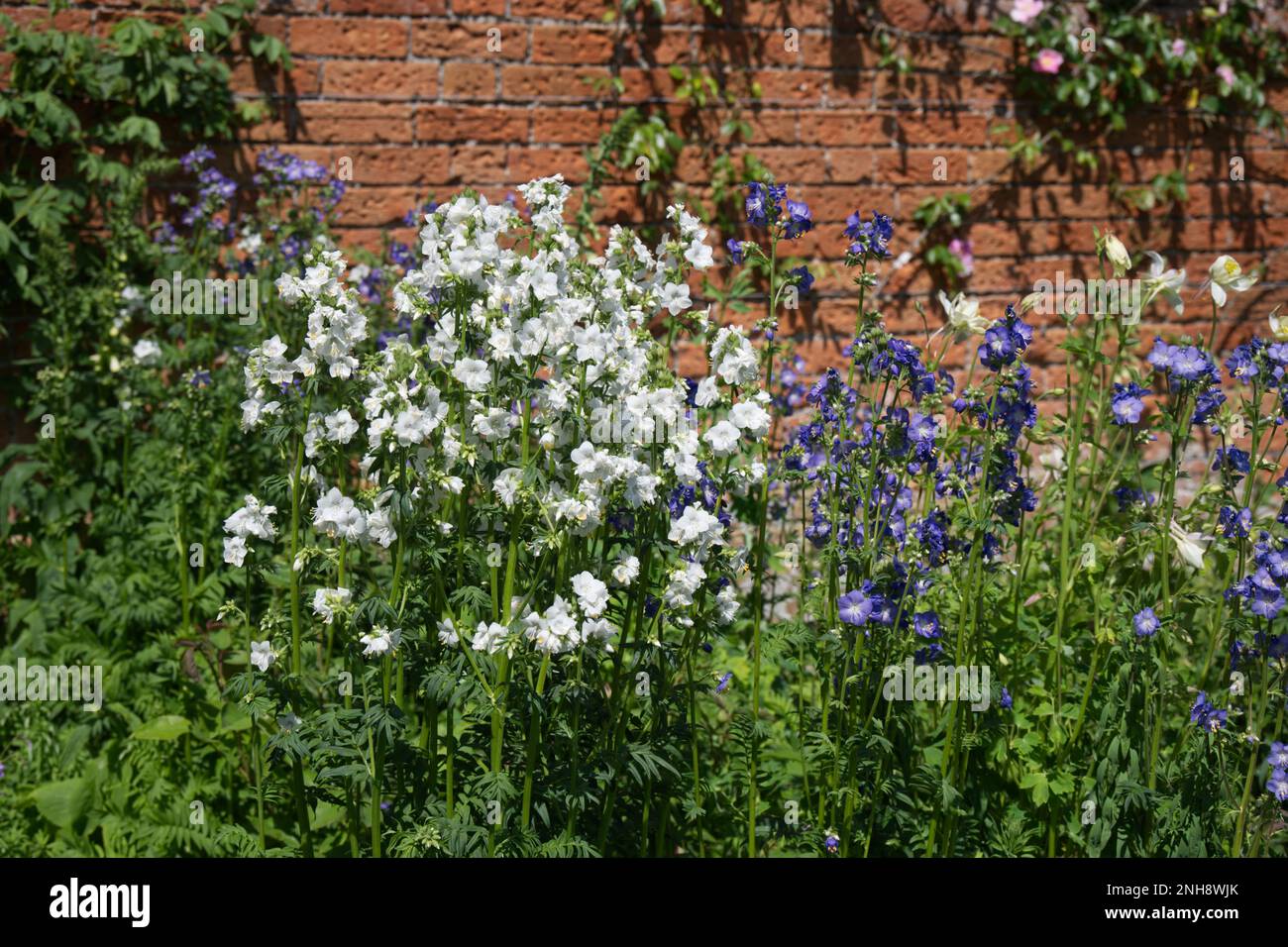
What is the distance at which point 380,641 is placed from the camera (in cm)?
209

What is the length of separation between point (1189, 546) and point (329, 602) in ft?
5.21

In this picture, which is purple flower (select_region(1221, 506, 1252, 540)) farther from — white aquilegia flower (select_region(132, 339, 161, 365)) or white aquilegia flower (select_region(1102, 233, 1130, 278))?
white aquilegia flower (select_region(132, 339, 161, 365))

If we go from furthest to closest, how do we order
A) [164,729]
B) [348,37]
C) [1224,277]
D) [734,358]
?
[348,37] → [164,729] → [1224,277] → [734,358]

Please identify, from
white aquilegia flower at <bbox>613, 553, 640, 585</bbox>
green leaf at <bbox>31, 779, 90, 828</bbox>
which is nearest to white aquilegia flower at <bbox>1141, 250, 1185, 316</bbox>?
white aquilegia flower at <bbox>613, 553, 640, 585</bbox>

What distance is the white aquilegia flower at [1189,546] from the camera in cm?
249

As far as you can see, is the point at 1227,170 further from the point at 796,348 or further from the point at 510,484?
the point at 510,484

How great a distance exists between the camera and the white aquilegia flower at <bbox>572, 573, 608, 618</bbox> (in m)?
2.00

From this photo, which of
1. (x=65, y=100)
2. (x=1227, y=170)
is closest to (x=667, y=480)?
(x=65, y=100)

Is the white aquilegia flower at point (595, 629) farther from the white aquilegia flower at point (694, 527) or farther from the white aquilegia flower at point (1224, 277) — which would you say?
the white aquilegia flower at point (1224, 277)

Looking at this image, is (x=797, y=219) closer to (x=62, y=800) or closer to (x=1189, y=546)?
(x=1189, y=546)

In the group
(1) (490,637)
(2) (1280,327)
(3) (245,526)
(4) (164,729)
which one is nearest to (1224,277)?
(2) (1280,327)
